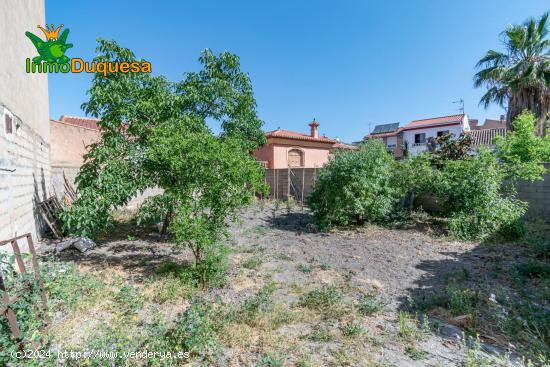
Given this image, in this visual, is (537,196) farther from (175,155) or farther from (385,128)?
(385,128)

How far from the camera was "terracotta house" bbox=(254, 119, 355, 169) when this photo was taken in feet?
57.1

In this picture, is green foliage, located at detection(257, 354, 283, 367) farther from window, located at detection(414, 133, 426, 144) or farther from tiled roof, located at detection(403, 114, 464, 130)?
window, located at detection(414, 133, 426, 144)

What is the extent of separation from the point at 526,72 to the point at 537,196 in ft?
25.4

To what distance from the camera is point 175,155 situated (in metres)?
4.00

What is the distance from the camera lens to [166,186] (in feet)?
13.8

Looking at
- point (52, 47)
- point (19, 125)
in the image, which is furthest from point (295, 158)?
point (19, 125)

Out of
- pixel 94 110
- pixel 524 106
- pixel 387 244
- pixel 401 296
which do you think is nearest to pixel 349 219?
pixel 387 244

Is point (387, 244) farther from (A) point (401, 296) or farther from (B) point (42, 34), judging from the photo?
(B) point (42, 34)

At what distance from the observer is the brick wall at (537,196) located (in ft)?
25.5

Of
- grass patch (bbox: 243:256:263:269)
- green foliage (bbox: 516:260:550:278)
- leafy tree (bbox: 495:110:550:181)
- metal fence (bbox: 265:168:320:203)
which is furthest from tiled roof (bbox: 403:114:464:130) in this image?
grass patch (bbox: 243:256:263:269)

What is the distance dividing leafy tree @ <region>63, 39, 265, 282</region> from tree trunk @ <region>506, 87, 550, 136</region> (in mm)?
12815

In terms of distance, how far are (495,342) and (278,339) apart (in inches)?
87.0

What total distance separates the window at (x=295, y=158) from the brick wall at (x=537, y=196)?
39.5 feet

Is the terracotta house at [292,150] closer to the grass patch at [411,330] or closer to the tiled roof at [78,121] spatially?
the tiled roof at [78,121]
